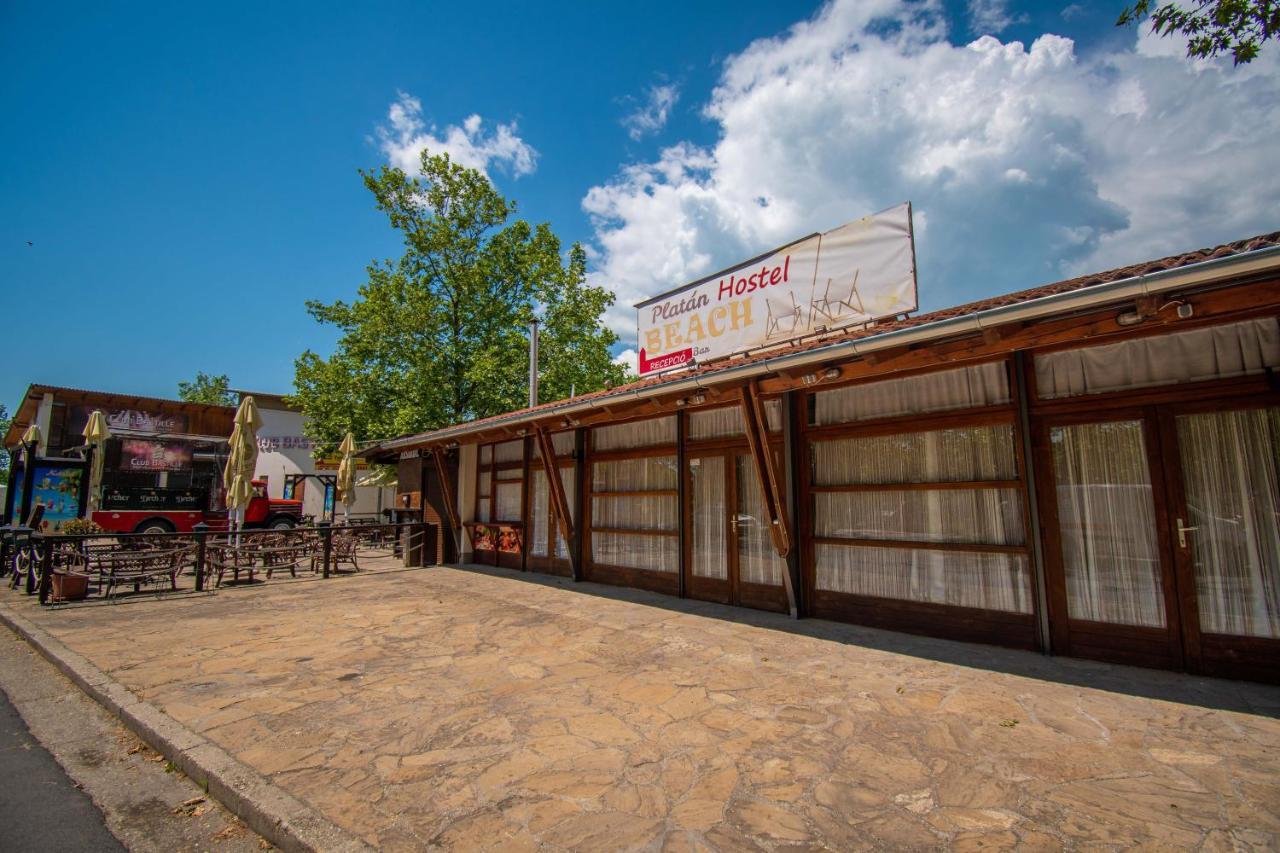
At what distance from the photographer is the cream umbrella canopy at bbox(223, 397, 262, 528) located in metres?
11.1

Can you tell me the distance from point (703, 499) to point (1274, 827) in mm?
5658

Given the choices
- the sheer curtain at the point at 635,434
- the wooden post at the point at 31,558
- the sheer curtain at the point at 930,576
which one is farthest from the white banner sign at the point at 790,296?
the wooden post at the point at 31,558

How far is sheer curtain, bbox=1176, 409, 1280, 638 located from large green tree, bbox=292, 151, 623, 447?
671 inches

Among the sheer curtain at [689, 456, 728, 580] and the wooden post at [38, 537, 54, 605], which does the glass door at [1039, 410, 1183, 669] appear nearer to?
the sheer curtain at [689, 456, 728, 580]

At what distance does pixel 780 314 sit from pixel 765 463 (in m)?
2.34

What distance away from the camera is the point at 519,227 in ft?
72.9

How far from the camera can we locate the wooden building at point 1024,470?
13.4 ft

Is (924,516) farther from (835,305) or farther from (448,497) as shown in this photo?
(448,497)

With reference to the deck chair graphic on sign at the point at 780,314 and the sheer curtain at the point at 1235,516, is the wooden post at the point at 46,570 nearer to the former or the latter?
the deck chair graphic on sign at the point at 780,314

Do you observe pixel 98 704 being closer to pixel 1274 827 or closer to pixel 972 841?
pixel 972 841

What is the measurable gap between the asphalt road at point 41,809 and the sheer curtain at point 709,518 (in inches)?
235

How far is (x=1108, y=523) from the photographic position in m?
4.68

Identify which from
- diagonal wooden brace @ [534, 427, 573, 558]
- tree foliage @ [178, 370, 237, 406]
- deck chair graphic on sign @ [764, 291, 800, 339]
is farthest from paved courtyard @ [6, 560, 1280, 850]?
tree foliage @ [178, 370, 237, 406]

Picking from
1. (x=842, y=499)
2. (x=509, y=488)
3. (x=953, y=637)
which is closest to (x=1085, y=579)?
(x=953, y=637)
